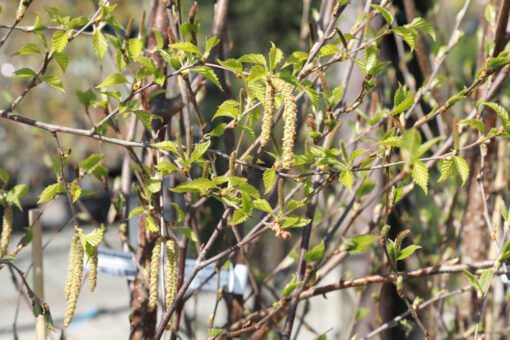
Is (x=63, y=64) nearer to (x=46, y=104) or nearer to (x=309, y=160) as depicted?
(x=309, y=160)

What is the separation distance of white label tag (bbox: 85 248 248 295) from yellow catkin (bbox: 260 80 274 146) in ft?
1.64

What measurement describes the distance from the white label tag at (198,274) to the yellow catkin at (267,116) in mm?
501

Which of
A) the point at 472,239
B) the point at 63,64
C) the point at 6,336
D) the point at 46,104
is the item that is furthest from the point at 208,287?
the point at 46,104

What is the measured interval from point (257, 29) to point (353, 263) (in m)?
2.70

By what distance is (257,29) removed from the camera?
438 centimetres

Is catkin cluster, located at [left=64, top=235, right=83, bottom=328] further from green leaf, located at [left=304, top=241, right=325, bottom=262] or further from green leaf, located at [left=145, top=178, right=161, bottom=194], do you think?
green leaf, located at [left=304, top=241, right=325, bottom=262]

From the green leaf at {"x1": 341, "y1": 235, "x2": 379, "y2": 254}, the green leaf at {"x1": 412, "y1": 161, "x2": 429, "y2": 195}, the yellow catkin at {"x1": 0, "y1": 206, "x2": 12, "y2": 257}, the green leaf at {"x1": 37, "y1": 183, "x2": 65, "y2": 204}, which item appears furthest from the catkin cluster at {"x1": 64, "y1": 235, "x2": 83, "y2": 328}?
the green leaf at {"x1": 412, "y1": 161, "x2": 429, "y2": 195}

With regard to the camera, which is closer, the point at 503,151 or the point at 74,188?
the point at 74,188

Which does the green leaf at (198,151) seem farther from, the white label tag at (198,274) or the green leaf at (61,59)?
the white label tag at (198,274)

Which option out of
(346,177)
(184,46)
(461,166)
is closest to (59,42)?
(184,46)

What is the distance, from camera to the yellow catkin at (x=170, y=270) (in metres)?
0.89

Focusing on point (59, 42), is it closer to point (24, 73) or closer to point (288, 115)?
point (24, 73)

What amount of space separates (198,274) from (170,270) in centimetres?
26

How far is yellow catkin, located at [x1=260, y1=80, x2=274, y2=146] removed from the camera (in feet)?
2.38
